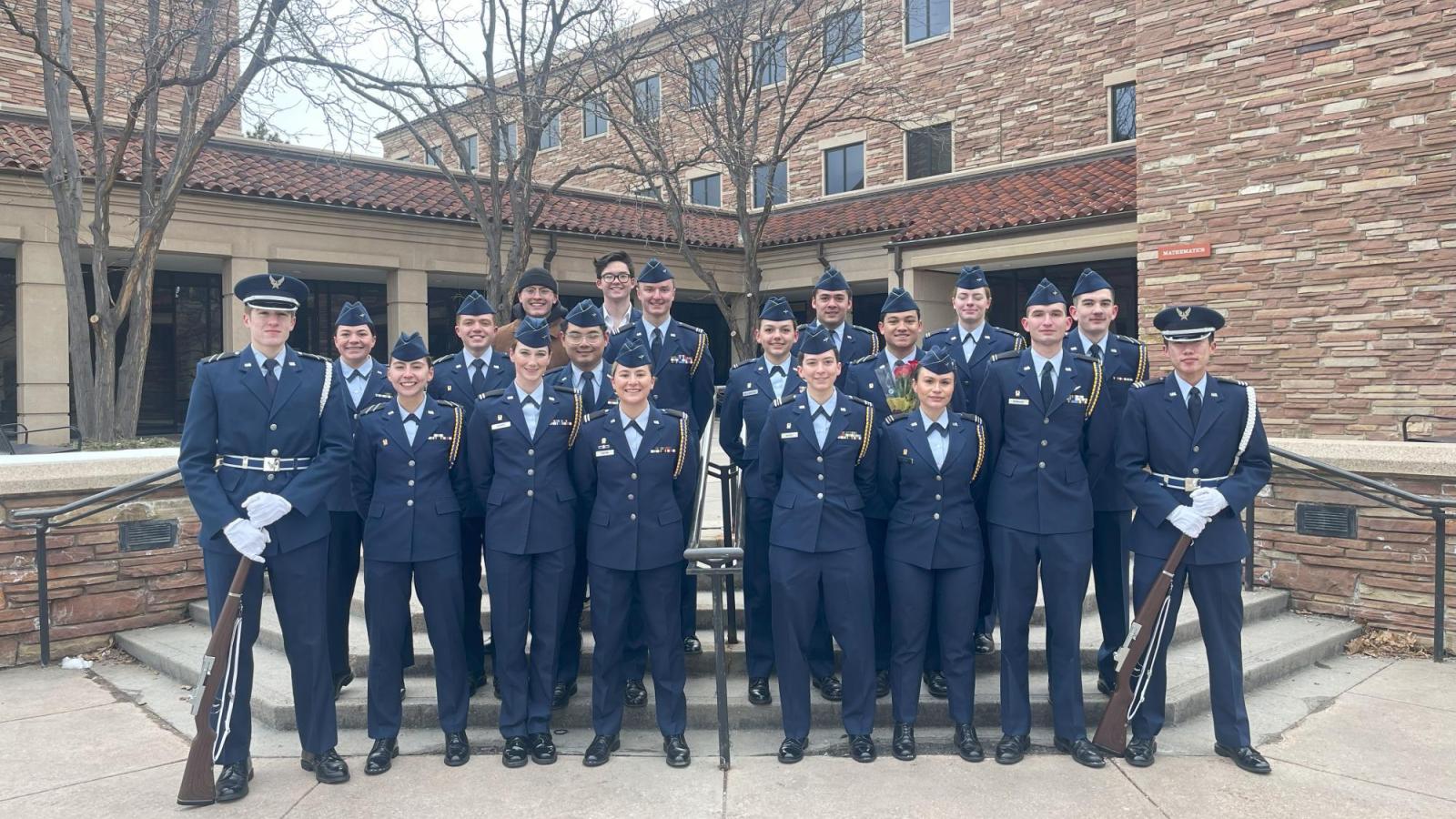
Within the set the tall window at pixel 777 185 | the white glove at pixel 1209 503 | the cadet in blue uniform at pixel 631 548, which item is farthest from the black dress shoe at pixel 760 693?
the tall window at pixel 777 185

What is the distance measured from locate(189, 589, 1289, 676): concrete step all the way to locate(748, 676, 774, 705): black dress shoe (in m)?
0.38

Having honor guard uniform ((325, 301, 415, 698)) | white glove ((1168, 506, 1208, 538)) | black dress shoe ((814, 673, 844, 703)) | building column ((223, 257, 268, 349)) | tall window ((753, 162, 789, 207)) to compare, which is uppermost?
tall window ((753, 162, 789, 207))

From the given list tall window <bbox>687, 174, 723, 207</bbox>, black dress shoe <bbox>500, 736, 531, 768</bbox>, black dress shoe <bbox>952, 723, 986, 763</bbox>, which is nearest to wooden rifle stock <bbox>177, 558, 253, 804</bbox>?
black dress shoe <bbox>500, 736, 531, 768</bbox>

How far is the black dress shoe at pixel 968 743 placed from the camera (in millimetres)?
4199

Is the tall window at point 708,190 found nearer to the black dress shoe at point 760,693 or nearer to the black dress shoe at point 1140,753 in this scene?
the black dress shoe at point 760,693

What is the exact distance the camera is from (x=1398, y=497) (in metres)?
5.85

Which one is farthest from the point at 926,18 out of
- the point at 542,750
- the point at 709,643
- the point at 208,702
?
the point at 208,702

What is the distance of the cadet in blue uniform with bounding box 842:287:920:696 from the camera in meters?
4.63

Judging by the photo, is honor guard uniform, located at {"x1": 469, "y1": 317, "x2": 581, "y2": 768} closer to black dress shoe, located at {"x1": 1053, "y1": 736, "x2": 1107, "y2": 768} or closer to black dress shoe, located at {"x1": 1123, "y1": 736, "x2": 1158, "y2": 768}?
black dress shoe, located at {"x1": 1053, "y1": 736, "x2": 1107, "y2": 768}

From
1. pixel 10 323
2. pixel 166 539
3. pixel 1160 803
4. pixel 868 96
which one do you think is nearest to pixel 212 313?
pixel 10 323

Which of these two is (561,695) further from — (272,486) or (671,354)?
(671,354)

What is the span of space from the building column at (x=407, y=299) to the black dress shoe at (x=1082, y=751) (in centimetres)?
1241

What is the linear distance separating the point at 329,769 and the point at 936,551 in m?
2.77

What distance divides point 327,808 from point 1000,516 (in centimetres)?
309
